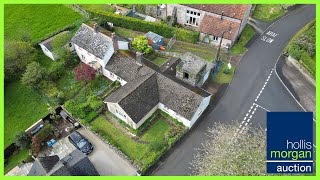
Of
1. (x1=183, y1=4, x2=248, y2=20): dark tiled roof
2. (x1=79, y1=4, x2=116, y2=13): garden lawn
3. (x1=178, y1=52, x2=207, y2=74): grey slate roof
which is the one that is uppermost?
(x1=183, y1=4, x2=248, y2=20): dark tiled roof

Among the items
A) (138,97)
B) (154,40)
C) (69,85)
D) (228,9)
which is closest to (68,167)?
(138,97)

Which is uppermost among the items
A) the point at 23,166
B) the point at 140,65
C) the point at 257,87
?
the point at 140,65

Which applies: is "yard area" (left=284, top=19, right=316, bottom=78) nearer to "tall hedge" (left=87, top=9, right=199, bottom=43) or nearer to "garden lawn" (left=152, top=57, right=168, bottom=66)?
"tall hedge" (left=87, top=9, right=199, bottom=43)

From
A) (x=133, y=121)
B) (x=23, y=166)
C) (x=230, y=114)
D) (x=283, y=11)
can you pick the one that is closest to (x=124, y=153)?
(x=133, y=121)

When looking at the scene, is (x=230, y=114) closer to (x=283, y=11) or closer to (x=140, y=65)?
(x=140, y=65)

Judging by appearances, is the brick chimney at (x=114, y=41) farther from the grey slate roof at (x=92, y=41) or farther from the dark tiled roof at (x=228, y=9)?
the dark tiled roof at (x=228, y=9)

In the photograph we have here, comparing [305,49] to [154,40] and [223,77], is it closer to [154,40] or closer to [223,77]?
[223,77]

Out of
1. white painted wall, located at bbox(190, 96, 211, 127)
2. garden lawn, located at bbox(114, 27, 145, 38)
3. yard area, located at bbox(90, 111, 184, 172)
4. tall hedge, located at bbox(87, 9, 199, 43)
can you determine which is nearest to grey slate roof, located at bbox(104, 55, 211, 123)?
white painted wall, located at bbox(190, 96, 211, 127)
